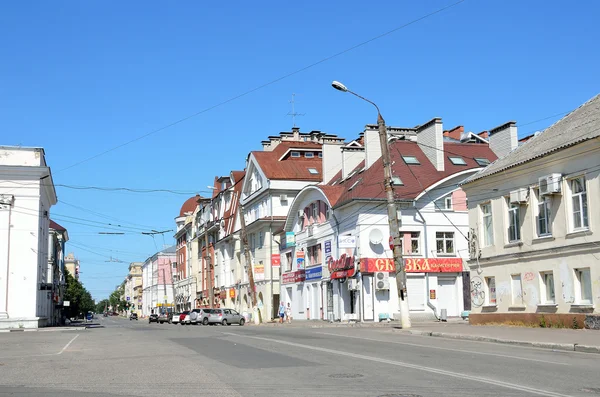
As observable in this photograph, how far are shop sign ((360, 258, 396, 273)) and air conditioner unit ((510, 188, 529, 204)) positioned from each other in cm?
1476

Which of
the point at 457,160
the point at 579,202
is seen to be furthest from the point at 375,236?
the point at 579,202

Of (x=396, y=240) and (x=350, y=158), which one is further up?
(x=350, y=158)

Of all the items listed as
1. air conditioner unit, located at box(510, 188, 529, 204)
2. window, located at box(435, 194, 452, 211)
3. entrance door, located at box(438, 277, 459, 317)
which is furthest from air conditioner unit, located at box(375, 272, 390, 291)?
air conditioner unit, located at box(510, 188, 529, 204)

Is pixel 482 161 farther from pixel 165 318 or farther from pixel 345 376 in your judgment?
pixel 165 318

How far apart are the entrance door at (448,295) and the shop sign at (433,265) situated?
2.53ft

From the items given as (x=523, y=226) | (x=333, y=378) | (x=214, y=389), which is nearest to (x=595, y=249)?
(x=523, y=226)

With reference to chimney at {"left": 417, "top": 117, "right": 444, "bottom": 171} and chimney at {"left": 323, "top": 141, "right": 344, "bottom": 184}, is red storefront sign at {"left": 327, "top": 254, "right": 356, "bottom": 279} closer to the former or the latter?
chimney at {"left": 417, "top": 117, "right": 444, "bottom": 171}

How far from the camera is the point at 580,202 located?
85.1 feet

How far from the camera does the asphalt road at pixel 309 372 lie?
34.0 ft

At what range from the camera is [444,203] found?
45.4m

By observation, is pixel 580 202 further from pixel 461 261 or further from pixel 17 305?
pixel 17 305

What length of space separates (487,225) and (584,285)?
687cm

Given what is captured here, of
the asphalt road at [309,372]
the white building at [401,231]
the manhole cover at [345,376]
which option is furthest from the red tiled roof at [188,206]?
the manhole cover at [345,376]

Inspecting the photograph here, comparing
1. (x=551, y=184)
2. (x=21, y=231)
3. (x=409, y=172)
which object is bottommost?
(x=551, y=184)
